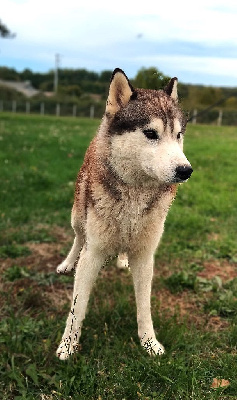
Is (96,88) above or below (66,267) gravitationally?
above

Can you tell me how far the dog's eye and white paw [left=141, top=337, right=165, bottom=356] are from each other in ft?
5.16

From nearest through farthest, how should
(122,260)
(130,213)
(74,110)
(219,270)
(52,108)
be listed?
(130,213) < (122,260) < (219,270) < (74,110) < (52,108)

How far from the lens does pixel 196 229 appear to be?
6.26m

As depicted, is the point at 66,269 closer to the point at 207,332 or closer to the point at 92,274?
the point at 92,274

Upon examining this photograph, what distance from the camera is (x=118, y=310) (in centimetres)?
394

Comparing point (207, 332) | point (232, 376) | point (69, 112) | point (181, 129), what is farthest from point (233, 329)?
point (69, 112)

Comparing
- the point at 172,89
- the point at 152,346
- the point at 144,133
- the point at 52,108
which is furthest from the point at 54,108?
the point at 144,133

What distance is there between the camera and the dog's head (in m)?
2.54

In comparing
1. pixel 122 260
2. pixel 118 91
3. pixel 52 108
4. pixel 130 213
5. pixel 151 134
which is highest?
pixel 118 91

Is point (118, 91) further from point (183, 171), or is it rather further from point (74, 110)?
point (74, 110)

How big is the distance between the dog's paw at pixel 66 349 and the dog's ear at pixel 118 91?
69.6 inches

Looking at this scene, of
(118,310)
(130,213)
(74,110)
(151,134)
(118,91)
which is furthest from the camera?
(74,110)

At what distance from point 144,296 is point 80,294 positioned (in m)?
0.50

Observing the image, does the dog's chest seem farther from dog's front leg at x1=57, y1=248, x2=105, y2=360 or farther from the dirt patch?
the dirt patch
